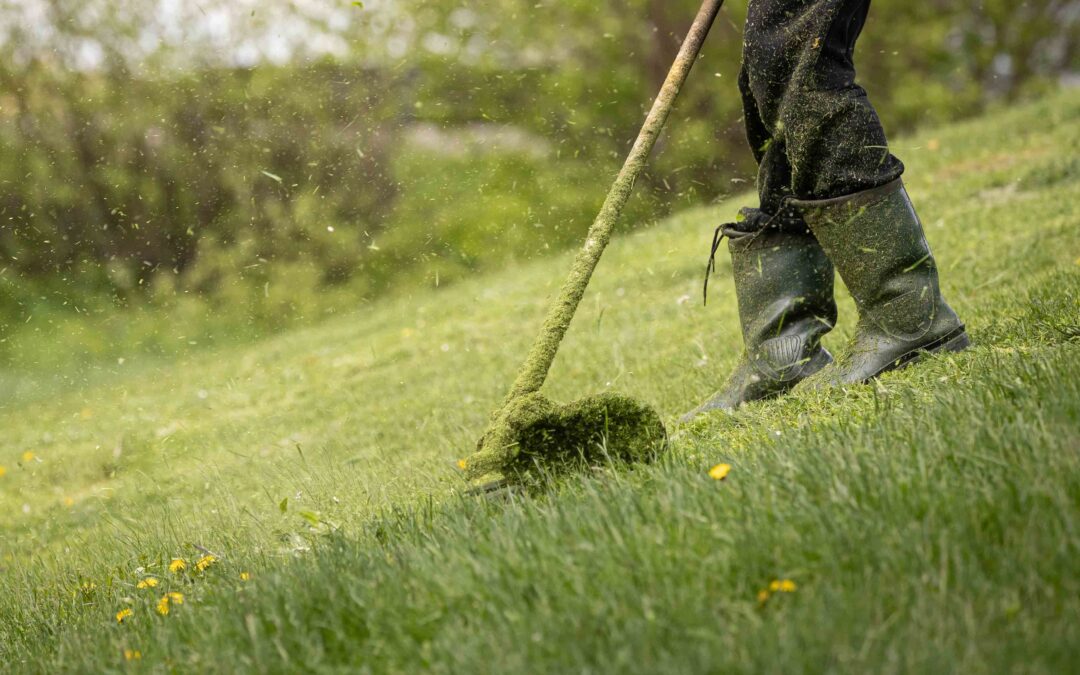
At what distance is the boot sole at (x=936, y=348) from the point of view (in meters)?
2.83

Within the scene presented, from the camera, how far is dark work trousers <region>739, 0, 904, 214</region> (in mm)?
2689

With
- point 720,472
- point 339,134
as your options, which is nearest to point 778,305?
point 720,472

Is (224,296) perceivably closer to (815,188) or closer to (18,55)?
(18,55)

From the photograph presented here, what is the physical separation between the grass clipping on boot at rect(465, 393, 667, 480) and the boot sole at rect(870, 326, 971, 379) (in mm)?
845

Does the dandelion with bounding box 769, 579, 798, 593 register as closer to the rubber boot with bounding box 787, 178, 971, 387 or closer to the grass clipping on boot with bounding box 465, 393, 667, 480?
the grass clipping on boot with bounding box 465, 393, 667, 480

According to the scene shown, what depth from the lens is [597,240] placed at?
2662 mm

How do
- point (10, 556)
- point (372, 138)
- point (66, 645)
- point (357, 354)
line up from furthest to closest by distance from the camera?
1. point (372, 138)
2. point (357, 354)
3. point (10, 556)
4. point (66, 645)

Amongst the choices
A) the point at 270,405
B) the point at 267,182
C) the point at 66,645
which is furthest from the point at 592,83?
the point at 66,645

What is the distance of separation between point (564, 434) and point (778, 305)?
976 millimetres

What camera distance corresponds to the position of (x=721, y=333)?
467 cm

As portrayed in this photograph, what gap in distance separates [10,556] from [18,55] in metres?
6.96

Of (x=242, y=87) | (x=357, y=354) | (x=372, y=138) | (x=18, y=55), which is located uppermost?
(x=18, y=55)

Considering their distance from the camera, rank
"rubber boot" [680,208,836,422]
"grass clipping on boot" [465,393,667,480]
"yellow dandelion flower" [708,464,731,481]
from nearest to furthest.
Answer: "yellow dandelion flower" [708,464,731,481], "grass clipping on boot" [465,393,667,480], "rubber boot" [680,208,836,422]

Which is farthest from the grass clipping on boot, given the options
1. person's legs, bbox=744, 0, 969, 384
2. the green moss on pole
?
person's legs, bbox=744, 0, 969, 384
